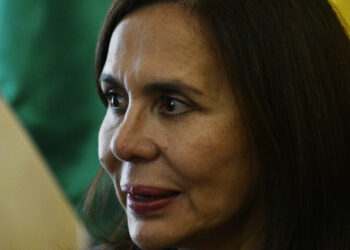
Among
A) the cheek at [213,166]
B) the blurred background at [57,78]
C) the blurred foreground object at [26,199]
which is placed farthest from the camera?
→ the blurred foreground object at [26,199]

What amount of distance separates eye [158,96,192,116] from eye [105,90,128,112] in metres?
0.11

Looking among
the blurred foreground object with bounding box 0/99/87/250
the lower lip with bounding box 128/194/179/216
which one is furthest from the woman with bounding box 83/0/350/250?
the blurred foreground object with bounding box 0/99/87/250

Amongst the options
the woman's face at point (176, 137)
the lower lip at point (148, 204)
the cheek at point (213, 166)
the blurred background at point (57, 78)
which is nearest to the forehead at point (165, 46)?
the woman's face at point (176, 137)

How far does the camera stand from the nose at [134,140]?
48.8 inches

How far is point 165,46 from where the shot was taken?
4.12ft

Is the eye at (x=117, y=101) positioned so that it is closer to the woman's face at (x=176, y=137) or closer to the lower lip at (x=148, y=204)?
the woman's face at (x=176, y=137)

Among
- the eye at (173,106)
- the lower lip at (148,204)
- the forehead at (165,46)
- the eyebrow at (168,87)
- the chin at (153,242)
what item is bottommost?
the chin at (153,242)

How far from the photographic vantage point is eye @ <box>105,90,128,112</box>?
1365 millimetres

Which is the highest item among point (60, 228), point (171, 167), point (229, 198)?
point (171, 167)

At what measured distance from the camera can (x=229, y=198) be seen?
127 cm

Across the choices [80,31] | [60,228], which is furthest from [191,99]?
[60,228]

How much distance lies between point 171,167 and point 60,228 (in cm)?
134

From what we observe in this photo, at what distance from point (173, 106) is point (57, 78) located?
2.24 feet

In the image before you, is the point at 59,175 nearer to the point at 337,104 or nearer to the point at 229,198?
the point at 229,198
